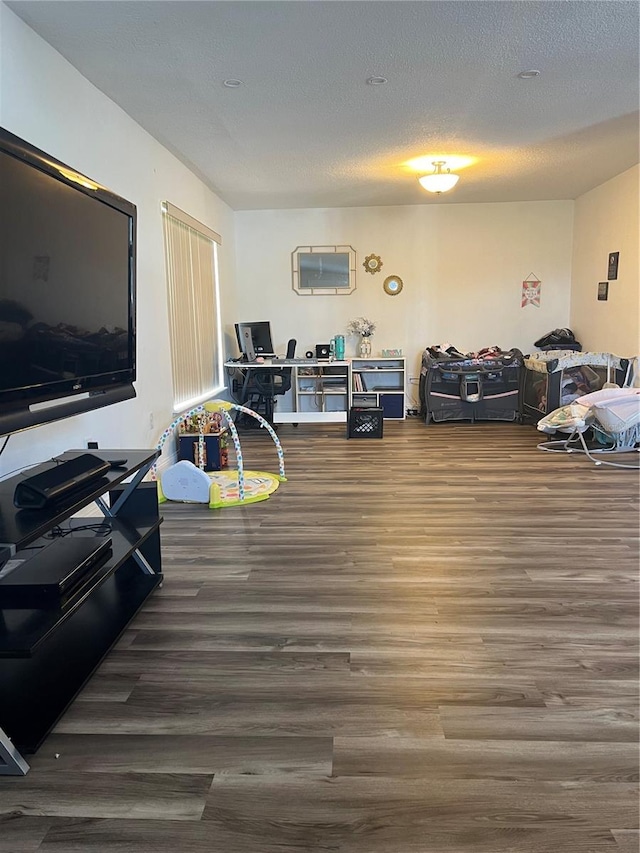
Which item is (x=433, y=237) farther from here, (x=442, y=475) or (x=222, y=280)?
(x=442, y=475)

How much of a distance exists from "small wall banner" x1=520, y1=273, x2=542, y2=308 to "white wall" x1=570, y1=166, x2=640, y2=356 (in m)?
0.40

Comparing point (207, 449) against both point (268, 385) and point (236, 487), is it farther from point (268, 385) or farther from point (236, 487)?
point (268, 385)

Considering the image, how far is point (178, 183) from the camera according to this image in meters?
5.04

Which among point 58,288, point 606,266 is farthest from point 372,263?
point 58,288

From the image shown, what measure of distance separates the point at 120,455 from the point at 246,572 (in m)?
0.83

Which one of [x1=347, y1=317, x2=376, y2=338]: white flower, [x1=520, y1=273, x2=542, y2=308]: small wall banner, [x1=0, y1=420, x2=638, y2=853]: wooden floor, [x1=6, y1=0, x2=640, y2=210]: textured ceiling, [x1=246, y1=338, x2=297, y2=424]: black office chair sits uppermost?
[x1=6, y1=0, x2=640, y2=210]: textured ceiling

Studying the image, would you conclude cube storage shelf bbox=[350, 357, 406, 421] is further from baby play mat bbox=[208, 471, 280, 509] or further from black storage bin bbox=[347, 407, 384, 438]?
baby play mat bbox=[208, 471, 280, 509]

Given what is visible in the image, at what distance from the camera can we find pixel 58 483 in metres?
1.92

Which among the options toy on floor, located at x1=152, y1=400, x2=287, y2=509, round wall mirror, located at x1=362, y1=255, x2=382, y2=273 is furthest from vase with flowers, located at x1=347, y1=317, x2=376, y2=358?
toy on floor, located at x1=152, y1=400, x2=287, y2=509

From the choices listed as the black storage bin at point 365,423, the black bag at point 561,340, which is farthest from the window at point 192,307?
the black bag at point 561,340

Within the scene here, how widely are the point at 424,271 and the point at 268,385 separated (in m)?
2.57

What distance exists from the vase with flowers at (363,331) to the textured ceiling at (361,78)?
218 cm

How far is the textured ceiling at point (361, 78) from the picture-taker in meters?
2.69

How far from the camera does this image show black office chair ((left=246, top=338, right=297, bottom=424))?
647cm
